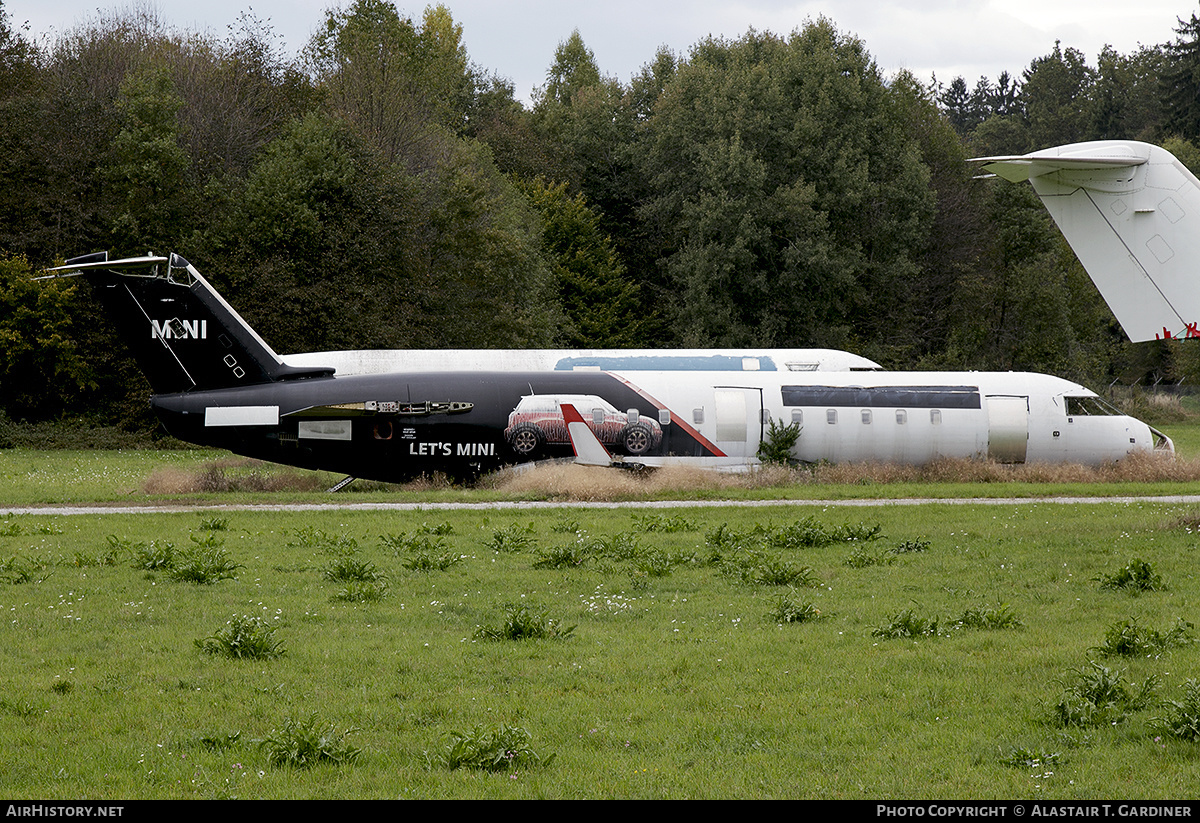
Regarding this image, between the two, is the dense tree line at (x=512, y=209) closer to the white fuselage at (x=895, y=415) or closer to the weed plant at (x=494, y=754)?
the white fuselage at (x=895, y=415)

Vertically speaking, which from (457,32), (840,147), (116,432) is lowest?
(116,432)

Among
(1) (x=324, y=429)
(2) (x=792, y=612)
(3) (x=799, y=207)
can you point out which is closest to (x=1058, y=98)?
(3) (x=799, y=207)

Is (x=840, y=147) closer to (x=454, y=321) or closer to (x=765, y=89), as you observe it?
(x=765, y=89)

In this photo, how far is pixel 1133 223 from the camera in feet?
58.6

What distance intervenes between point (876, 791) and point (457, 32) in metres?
94.9

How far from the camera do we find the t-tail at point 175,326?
90.7 feet

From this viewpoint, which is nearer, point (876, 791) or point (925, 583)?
point (876, 791)

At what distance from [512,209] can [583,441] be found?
1424 inches

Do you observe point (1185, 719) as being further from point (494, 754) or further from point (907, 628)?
point (494, 754)

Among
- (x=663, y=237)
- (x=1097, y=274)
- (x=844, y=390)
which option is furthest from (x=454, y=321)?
(x=1097, y=274)

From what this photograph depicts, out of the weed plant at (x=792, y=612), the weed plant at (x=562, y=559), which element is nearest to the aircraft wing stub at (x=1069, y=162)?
the weed plant at (x=792, y=612)

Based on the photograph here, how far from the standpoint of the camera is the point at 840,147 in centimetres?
6369

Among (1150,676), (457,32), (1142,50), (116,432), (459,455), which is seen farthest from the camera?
(1142,50)

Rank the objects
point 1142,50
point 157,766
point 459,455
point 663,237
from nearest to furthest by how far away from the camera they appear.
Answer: point 157,766 < point 459,455 < point 663,237 < point 1142,50
